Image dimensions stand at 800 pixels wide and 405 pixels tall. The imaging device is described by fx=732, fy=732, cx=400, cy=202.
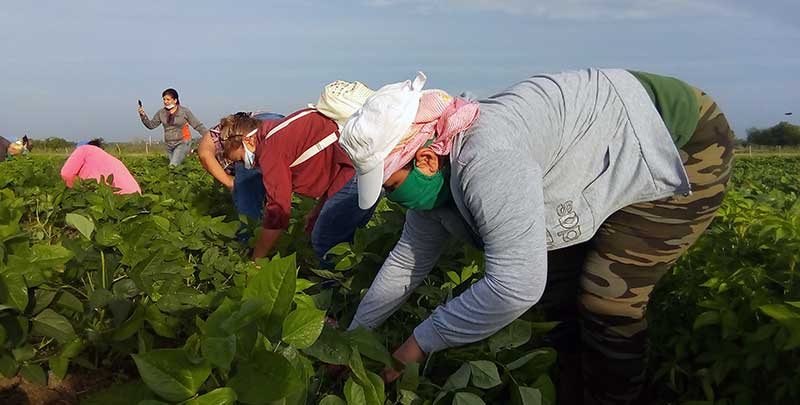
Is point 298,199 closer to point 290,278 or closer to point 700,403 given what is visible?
point 700,403

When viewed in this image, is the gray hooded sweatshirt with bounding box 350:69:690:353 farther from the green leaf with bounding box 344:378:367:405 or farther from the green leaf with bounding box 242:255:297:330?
the green leaf with bounding box 242:255:297:330

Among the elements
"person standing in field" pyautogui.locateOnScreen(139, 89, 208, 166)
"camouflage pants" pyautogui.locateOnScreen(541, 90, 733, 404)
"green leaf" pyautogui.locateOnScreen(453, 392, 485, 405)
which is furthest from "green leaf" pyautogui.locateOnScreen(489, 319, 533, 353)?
"person standing in field" pyautogui.locateOnScreen(139, 89, 208, 166)

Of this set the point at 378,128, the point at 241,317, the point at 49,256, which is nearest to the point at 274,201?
the point at 49,256

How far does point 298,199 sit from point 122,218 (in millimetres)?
2139

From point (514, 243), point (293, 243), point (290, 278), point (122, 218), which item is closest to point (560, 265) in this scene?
point (514, 243)

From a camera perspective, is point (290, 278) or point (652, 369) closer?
point (290, 278)

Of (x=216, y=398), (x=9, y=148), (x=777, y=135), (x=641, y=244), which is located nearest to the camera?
(x=216, y=398)

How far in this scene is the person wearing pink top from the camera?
5652mm

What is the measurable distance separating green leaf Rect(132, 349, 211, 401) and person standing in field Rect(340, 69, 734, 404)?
0.64m

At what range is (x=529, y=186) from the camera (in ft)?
5.47

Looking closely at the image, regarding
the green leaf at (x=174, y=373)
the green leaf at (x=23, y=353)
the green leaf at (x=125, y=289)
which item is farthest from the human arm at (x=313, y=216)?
the green leaf at (x=174, y=373)

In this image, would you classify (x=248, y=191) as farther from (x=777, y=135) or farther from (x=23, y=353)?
(x=777, y=135)

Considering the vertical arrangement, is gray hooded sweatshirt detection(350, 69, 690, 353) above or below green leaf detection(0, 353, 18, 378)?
above

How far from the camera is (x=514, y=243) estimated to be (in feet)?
5.49
